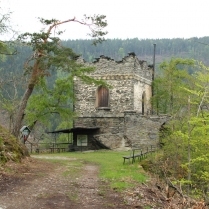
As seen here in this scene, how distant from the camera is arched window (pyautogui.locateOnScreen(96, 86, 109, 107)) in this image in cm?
2781

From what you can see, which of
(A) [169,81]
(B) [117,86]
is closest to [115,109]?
(B) [117,86]

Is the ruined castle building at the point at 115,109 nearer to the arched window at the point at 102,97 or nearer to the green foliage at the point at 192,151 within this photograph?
the arched window at the point at 102,97

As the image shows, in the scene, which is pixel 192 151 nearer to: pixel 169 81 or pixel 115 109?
pixel 115 109

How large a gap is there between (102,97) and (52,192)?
62.7 feet

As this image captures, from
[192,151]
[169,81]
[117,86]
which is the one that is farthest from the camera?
[169,81]

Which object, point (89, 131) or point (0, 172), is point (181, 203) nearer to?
point (0, 172)

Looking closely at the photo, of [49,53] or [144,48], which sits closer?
[49,53]

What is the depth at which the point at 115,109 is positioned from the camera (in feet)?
89.7

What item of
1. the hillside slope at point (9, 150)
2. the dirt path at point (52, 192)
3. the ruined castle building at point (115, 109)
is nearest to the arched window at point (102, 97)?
the ruined castle building at point (115, 109)

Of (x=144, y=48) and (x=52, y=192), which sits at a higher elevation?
(x=144, y=48)

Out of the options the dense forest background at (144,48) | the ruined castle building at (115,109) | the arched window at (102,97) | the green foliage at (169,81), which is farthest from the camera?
the dense forest background at (144,48)

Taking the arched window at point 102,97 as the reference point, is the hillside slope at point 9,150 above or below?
below

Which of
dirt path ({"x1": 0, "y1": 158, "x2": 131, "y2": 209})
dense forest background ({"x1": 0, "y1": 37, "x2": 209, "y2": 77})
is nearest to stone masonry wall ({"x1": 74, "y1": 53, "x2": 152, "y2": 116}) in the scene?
dirt path ({"x1": 0, "y1": 158, "x2": 131, "y2": 209})

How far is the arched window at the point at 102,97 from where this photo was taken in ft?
91.2
